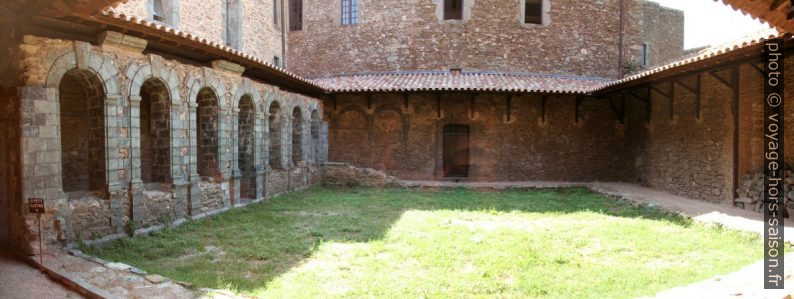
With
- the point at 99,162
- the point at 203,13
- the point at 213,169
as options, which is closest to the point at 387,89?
the point at 203,13

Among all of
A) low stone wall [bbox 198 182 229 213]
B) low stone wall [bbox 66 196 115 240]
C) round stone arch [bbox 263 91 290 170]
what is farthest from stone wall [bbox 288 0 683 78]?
low stone wall [bbox 66 196 115 240]

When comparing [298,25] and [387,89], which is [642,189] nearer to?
[387,89]

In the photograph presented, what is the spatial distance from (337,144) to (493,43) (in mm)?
6892

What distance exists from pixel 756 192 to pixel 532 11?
11543mm

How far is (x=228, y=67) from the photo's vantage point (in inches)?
383

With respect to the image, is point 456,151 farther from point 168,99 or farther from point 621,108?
point 168,99

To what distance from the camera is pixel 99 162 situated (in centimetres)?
695

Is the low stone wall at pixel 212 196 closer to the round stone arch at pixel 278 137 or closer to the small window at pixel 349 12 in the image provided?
the round stone arch at pixel 278 137

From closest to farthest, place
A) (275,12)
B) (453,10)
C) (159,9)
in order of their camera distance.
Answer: (159,9) < (275,12) < (453,10)

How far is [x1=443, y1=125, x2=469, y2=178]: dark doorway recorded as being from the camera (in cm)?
1672

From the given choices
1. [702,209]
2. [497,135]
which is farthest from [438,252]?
[497,135]

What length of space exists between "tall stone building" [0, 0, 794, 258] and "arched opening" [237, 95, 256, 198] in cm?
4

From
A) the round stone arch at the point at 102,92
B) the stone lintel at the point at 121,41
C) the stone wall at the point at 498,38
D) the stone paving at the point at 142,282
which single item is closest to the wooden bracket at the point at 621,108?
the stone wall at the point at 498,38

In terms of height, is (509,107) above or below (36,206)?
above
